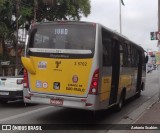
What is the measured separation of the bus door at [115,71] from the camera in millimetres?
12307

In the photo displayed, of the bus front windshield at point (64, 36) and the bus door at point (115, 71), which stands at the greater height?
the bus front windshield at point (64, 36)

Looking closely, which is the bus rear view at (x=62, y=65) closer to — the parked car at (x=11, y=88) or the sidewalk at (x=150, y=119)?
the sidewalk at (x=150, y=119)

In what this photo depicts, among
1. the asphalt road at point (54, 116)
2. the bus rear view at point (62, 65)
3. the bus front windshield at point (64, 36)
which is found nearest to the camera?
the bus rear view at point (62, 65)

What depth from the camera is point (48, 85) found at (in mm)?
11008

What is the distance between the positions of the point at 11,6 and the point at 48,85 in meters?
22.1

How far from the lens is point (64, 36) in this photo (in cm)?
1106

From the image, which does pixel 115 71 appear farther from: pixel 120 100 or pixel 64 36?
pixel 64 36

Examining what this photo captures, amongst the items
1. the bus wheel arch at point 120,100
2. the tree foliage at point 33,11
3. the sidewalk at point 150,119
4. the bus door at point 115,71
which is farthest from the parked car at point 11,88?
the tree foliage at point 33,11

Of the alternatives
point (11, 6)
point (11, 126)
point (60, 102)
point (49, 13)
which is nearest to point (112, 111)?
point (60, 102)

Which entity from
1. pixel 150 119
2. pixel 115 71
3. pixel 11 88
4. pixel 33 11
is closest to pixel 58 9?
pixel 33 11

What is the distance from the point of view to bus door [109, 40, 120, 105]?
1231 centimetres

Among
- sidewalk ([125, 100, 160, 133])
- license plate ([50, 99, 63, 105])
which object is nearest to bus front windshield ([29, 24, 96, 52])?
license plate ([50, 99, 63, 105])

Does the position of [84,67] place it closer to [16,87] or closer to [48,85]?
[48,85]

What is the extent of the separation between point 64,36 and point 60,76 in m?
1.19
